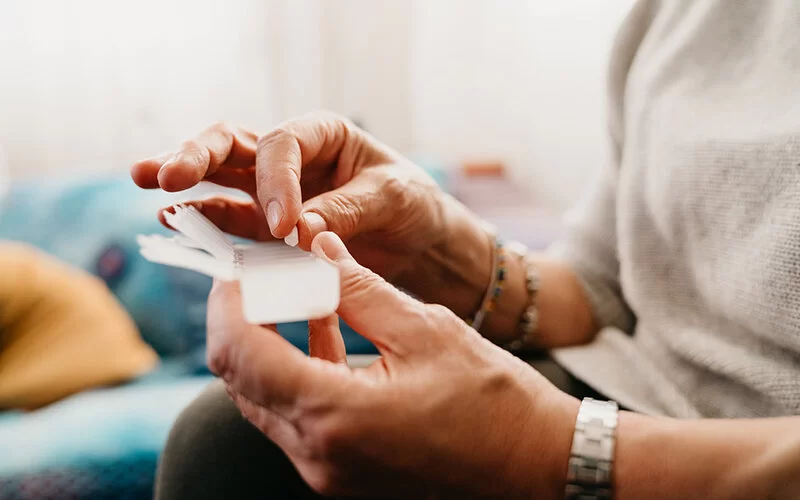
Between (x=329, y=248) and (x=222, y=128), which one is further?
(x=222, y=128)

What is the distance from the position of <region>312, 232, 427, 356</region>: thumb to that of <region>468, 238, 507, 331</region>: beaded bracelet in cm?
30

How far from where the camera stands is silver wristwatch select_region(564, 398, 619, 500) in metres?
0.35

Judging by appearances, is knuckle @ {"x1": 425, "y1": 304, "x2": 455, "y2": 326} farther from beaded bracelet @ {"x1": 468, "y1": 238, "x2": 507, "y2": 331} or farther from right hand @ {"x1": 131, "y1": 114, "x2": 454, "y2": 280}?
beaded bracelet @ {"x1": 468, "y1": 238, "x2": 507, "y2": 331}

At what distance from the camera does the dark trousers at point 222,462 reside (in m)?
0.52

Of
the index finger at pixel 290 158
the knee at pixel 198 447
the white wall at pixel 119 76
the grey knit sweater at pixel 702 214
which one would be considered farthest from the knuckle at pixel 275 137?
the white wall at pixel 119 76

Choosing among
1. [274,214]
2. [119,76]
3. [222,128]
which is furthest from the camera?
[119,76]

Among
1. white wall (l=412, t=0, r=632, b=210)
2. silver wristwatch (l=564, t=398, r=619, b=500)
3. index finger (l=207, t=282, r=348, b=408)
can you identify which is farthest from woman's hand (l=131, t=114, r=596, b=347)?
white wall (l=412, t=0, r=632, b=210)

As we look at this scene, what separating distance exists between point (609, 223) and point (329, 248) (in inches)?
16.2

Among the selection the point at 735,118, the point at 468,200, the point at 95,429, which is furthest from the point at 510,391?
the point at 468,200

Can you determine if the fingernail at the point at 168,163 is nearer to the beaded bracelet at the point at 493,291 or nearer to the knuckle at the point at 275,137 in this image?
the knuckle at the point at 275,137

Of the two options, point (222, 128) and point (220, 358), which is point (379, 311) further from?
point (222, 128)

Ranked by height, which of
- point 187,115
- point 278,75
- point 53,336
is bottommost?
point 53,336

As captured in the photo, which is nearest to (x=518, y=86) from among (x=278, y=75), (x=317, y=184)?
(x=278, y=75)

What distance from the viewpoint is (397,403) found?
1.08ft
